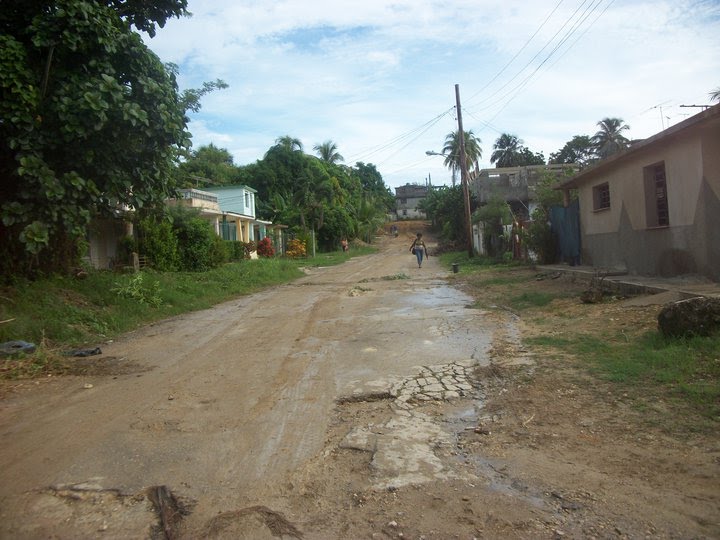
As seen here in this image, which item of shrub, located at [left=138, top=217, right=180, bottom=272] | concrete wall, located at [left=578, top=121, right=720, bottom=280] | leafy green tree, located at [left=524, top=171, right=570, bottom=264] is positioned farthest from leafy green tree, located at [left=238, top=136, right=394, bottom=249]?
concrete wall, located at [left=578, top=121, right=720, bottom=280]

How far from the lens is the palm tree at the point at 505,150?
6260 centimetres

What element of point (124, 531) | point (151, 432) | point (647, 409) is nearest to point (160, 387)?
point (151, 432)

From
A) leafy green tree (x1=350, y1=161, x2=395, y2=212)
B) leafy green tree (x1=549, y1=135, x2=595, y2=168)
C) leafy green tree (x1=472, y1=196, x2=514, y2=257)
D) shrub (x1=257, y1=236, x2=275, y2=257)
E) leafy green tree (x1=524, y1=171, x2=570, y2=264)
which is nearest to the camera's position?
leafy green tree (x1=524, y1=171, x2=570, y2=264)

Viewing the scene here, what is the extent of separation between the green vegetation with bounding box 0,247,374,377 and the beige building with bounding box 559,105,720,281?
10.7 m

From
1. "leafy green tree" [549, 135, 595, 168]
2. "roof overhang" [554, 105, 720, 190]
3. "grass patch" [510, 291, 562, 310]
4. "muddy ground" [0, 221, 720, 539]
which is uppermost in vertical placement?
"leafy green tree" [549, 135, 595, 168]

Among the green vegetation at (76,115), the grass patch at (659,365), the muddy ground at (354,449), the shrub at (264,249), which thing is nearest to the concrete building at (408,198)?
the shrub at (264,249)

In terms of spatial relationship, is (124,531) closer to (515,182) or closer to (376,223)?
(515,182)

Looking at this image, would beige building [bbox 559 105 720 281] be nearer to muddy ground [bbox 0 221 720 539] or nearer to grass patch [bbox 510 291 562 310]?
grass patch [bbox 510 291 562 310]

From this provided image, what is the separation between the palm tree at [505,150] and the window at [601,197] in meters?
48.2

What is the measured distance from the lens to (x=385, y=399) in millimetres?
5637

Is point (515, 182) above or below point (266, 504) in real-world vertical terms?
above

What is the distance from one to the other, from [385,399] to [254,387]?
1.58 metres

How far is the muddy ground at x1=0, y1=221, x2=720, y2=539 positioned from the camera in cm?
328

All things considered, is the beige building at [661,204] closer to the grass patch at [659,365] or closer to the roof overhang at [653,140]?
the roof overhang at [653,140]
